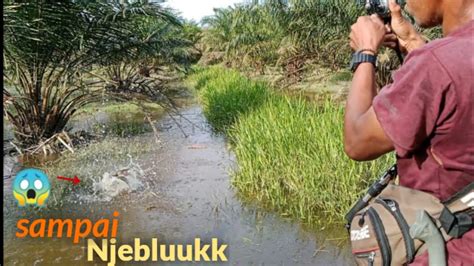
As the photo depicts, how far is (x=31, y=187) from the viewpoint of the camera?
17.6ft

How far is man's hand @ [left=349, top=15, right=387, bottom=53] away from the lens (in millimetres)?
1406

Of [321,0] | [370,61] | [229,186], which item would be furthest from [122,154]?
[321,0]

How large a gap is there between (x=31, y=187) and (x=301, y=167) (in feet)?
10.3

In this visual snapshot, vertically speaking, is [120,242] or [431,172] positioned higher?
[431,172]

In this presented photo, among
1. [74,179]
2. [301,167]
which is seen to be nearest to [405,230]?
[301,167]

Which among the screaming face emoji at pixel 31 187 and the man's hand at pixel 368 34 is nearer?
the man's hand at pixel 368 34

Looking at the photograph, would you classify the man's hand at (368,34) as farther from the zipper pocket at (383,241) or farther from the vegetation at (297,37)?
the vegetation at (297,37)

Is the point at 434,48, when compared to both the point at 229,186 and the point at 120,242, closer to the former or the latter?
the point at 120,242

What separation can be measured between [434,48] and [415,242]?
49cm

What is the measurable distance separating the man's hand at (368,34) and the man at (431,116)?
0.16m

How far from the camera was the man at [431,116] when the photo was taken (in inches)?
41.8

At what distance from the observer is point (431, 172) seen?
1163mm

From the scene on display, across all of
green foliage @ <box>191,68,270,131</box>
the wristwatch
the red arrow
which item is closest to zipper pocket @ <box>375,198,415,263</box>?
the wristwatch

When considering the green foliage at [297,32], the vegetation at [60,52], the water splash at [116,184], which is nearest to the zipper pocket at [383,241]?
the water splash at [116,184]
